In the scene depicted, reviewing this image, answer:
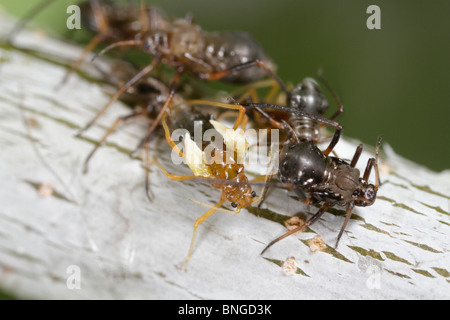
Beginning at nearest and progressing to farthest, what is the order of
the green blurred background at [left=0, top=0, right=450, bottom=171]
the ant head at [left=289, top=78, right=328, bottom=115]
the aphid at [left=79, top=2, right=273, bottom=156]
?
1. the ant head at [left=289, top=78, right=328, bottom=115]
2. the aphid at [left=79, top=2, right=273, bottom=156]
3. the green blurred background at [left=0, top=0, right=450, bottom=171]

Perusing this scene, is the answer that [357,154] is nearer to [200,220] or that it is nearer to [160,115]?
[200,220]

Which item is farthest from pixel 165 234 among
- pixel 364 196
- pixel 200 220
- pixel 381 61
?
pixel 381 61

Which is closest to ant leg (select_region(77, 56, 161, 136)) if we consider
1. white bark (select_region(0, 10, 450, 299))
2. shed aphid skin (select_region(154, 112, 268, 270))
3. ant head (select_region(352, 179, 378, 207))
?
white bark (select_region(0, 10, 450, 299))

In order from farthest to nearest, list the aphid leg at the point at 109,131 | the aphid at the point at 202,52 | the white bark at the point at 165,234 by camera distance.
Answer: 1. the aphid at the point at 202,52
2. the aphid leg at the point at 109,131
3. the white bark at the point at 165,234

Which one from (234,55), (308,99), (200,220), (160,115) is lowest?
(200,220)

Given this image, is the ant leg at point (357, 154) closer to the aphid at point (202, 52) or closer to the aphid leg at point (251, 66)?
the aphid leg at point (251, 66)

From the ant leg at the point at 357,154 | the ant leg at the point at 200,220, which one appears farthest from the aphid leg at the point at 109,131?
the ant leg at the point at 357,154

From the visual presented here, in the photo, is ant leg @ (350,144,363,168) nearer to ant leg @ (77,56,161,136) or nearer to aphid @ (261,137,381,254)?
aphid @ (261,137,381,254)
